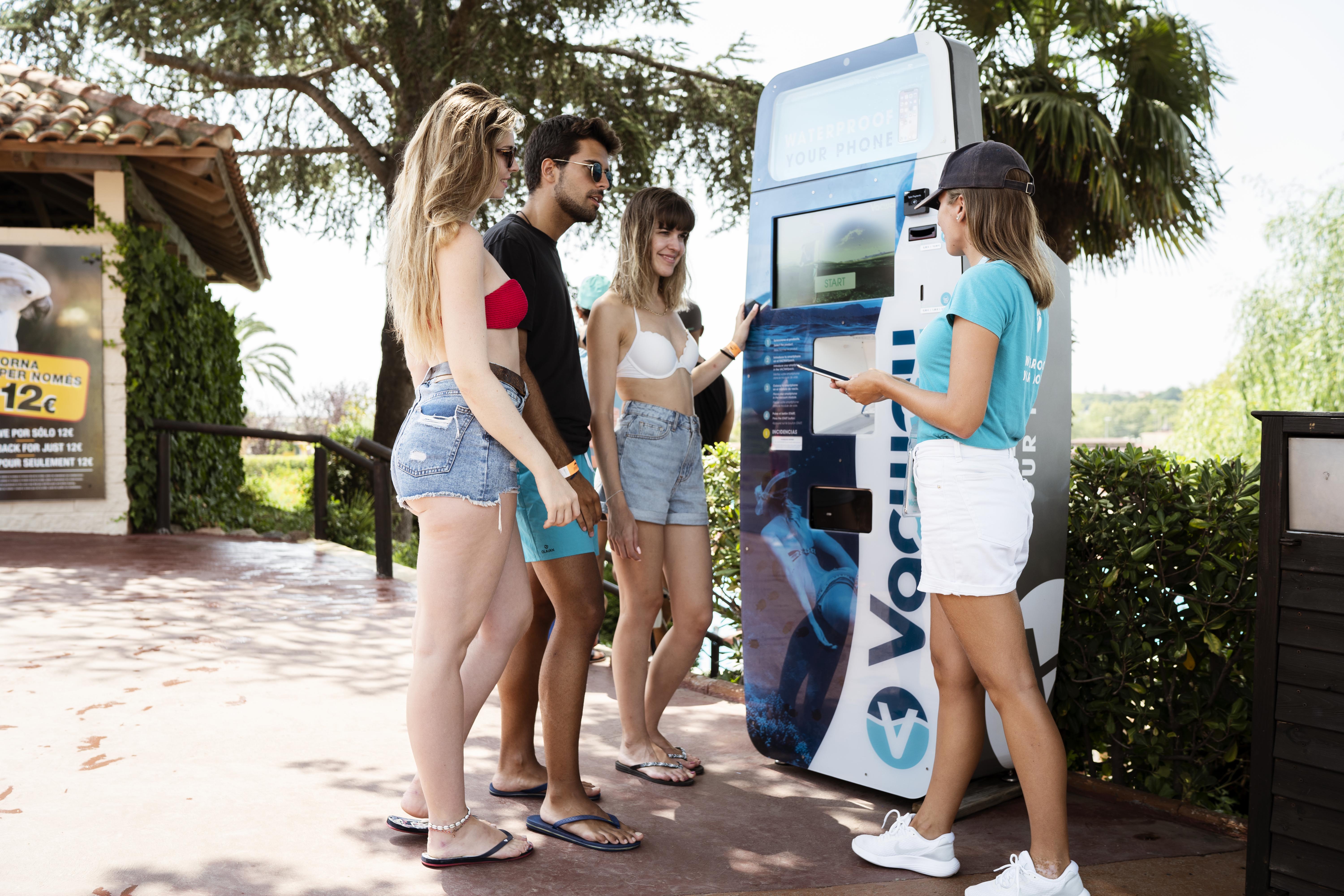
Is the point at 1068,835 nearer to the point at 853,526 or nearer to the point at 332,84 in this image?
the point at 853,526

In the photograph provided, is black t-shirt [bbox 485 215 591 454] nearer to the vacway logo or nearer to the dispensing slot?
the dispensing slot

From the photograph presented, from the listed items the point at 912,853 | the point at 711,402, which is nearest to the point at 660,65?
the point at 711,402

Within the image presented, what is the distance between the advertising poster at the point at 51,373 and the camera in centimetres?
827

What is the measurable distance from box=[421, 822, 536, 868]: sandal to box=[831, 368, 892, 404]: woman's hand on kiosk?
136cm

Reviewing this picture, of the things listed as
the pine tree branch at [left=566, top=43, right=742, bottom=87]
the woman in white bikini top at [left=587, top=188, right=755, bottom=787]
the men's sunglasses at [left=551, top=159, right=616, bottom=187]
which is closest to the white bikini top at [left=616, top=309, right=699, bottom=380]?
the woman in white bikini top at [left=587, top=188, right=755, bottom=787]

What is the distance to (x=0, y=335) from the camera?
27.1ft

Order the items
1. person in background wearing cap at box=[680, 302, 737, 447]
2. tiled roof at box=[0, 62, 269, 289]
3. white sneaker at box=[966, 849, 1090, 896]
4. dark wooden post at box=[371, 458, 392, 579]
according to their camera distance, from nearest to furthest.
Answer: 1. white sneaker at box=[966, 849, 1090, 896]
2. person in background wearing cap at box=[680, 302, 737, 447]
3. dark wooden post at box=[371, 458, 392, 579]
4. tiled roof at box=[0, 62, 269, 289]

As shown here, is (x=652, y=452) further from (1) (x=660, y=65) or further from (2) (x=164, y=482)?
(1) (x=660, y=65)

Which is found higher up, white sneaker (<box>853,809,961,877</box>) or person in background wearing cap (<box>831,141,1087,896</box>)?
person in background wearing cap (<box>831,141,1087,896</box>)

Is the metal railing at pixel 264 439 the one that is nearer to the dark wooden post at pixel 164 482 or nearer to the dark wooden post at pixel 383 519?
the dark wooden post at pixel 164 482

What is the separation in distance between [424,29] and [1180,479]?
9297mm

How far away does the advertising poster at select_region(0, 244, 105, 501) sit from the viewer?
827 centimetres

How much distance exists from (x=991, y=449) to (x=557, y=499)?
38.9 inches

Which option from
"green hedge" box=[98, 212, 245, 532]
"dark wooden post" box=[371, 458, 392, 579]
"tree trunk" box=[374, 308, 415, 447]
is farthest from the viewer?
"tree trunk" box=[374, 308, 415, 447]
